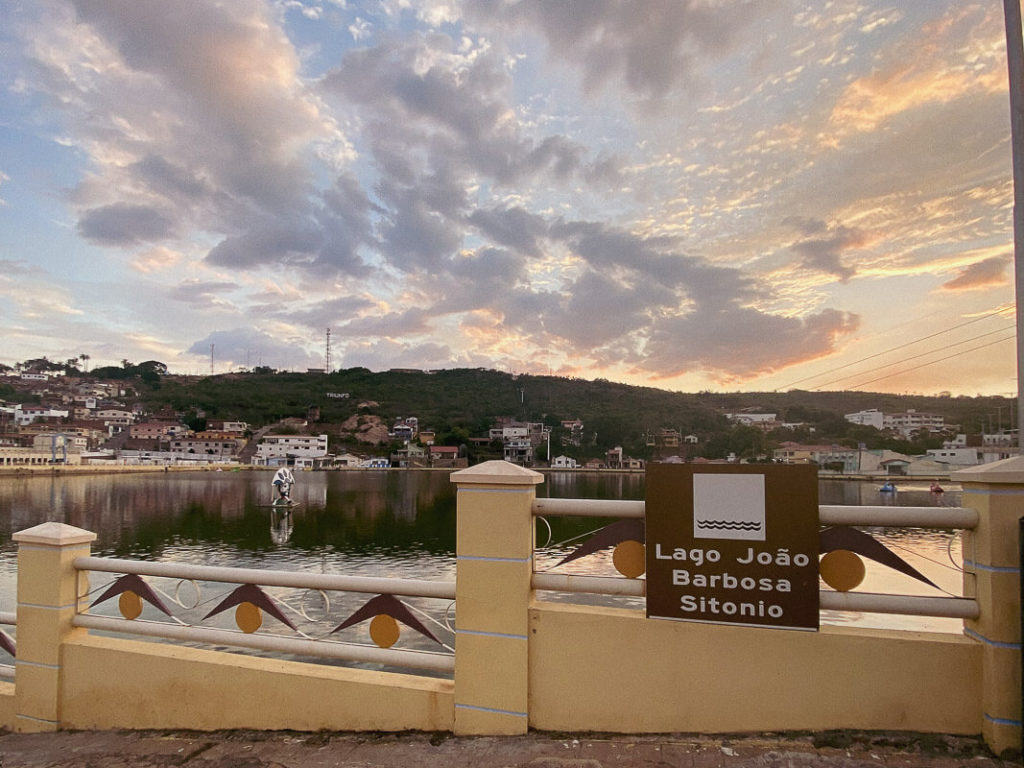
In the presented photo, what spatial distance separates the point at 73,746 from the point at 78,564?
1198mm

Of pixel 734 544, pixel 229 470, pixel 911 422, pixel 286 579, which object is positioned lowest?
pixel 229 470

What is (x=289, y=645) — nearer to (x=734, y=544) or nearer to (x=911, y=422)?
(x=734, y=544)

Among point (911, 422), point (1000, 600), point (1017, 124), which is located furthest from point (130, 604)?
point (911, 422)

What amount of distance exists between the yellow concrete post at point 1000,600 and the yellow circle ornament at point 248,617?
4.05 m

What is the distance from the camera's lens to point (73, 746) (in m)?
3.89

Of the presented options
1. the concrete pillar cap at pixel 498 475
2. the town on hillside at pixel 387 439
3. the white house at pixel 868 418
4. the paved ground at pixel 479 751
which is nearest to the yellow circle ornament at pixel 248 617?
the paved ground at pixel 479 751

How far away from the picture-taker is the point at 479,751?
10.2 feet

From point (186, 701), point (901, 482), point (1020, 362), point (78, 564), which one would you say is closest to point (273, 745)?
point (186, 701)

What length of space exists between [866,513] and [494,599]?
6.47 ft

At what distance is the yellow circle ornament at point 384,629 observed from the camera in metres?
3.67

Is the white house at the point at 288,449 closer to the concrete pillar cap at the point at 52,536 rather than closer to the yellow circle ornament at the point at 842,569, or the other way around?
the concrete pillar cap at the point at 52,536

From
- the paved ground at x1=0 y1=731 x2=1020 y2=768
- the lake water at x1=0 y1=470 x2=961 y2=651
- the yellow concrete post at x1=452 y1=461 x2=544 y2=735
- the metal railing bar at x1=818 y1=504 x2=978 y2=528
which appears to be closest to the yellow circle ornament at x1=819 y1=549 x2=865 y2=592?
the metal railing bar at x1=818 y1=504 x2=978 y2=528

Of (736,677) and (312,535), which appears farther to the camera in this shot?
(312,535)

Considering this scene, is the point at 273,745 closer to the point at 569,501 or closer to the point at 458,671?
the point at 458,671
